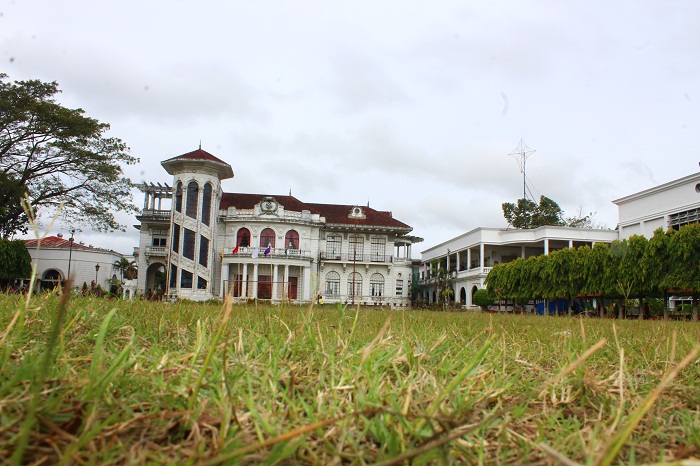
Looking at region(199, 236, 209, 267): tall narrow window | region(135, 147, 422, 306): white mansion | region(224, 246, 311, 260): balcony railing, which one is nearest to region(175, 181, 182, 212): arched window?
region(135, 147, 422, 306): white mansion

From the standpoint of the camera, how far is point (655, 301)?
2511 cm

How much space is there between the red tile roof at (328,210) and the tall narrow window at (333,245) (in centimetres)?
136

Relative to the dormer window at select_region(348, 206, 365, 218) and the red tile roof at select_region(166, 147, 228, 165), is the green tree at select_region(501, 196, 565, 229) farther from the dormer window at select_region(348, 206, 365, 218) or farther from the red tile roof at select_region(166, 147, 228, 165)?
the red tile roof at select_region(166, 147, 228, 165)

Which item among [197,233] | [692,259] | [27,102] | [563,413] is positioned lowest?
[563,413]

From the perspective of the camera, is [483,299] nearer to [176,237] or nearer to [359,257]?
[359,257]

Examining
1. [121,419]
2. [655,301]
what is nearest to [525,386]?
[121,419]

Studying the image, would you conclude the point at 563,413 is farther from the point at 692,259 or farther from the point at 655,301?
the point at 655,301

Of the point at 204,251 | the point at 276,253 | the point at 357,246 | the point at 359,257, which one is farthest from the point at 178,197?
the point at 359,257

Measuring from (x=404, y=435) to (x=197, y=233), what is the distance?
3704 centimetres

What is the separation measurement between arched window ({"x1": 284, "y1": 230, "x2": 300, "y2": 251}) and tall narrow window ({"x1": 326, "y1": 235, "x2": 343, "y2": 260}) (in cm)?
Result: 321

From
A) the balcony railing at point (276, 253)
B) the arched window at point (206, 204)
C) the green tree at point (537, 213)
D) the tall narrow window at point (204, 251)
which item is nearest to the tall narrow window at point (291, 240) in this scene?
the balcony railing at point (276, 253)

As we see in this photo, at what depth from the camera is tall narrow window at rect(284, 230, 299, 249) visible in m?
41.2

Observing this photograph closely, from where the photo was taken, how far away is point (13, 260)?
25938mm

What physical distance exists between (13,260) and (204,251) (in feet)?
42.5
